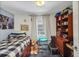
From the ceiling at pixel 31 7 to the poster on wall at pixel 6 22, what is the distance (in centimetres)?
12

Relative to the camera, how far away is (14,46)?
152cm

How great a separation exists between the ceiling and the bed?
339 millimetres

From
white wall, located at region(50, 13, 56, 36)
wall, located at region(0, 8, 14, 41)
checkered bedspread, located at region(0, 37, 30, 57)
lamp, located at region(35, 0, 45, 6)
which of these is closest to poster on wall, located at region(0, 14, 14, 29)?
wall, located at region(0, 8, 14, 41)

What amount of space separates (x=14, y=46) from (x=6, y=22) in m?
0.35

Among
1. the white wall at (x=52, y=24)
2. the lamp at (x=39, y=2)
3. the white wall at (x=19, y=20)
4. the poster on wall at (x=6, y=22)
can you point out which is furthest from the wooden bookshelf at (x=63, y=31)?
the poster on wall at (x=6, y=22)

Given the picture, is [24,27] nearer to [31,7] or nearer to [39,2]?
[31,7]

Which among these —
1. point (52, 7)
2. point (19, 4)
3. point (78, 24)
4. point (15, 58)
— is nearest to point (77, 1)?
point (78, 24)

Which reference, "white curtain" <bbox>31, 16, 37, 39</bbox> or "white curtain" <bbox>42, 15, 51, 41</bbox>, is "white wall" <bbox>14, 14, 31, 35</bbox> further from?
"white curtain" <bbox>42, 15, 51, 41</bbox>

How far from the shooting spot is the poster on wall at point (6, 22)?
155cm

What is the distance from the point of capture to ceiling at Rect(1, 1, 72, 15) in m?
1.48

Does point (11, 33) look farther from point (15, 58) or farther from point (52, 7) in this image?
point (52, 7)

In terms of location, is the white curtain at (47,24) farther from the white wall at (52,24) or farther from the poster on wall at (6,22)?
the poster on wall at (6,22)

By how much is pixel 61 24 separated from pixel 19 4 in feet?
2.19

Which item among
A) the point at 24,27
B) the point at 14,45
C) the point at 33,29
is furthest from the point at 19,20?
the point at 14,45
